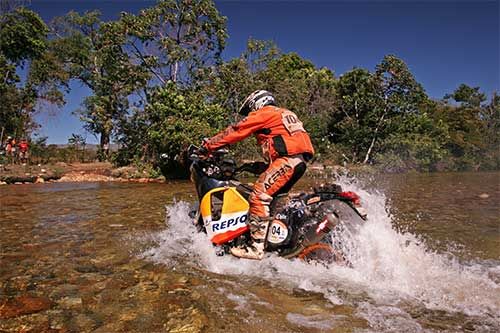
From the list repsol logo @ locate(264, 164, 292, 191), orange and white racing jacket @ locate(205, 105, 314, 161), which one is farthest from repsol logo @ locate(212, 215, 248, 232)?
orange and white racing jacket @ locate(205, 105, 314, 161)

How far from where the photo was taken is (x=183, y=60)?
72.0ft

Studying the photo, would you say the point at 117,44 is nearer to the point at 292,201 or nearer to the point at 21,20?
the point at 21,20

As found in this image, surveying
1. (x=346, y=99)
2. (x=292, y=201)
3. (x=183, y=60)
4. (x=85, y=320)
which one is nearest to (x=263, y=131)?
(x=292, y=201)

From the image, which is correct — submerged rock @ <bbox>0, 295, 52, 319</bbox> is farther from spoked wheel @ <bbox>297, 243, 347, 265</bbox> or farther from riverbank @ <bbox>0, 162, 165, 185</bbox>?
riverbank @ <bbox>0, 162, 165, 185</bbox>

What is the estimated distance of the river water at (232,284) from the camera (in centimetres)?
313

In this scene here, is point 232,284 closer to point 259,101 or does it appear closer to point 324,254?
point 324,254

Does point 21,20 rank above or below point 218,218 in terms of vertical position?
above

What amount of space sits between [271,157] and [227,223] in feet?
3.15

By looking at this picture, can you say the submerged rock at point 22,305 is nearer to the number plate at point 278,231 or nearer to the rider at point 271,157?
the rider at point 271,157

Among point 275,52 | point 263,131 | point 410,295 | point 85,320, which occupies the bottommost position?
point 85,320

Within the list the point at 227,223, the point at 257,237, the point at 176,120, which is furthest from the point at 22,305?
the point at 176,120

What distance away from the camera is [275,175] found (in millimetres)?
4402

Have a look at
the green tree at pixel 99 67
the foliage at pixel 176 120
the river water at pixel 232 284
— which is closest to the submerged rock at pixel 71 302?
the river water at pixel 232 284

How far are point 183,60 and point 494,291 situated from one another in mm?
20561
